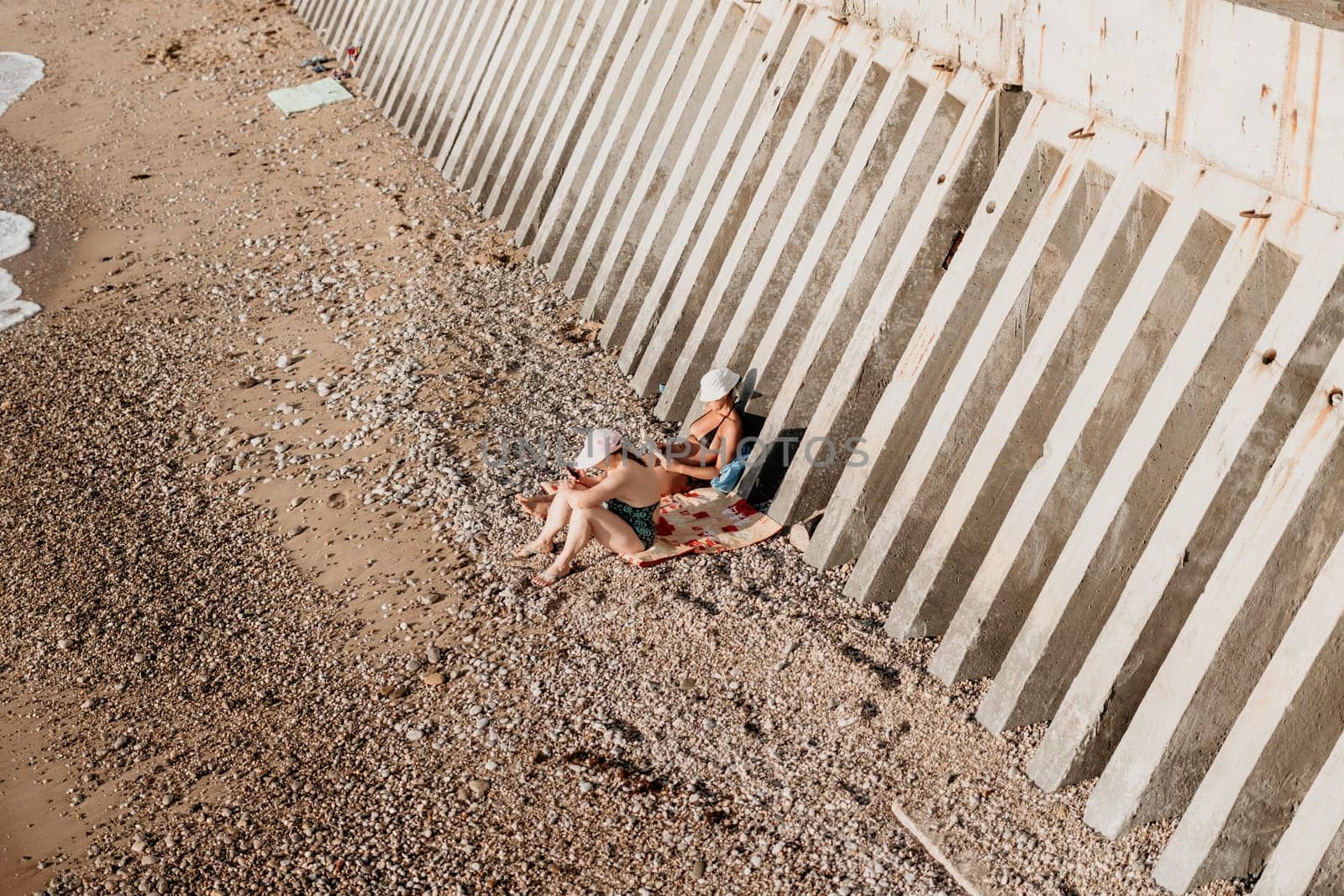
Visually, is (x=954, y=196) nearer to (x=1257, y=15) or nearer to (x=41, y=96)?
(x=1257, y=15)

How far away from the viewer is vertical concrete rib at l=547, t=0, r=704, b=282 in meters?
11.4

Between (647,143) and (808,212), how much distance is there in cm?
260

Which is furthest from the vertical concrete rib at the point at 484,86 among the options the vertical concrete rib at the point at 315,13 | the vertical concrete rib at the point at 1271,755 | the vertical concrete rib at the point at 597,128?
the vertical concrete rib at the point at 1271,755

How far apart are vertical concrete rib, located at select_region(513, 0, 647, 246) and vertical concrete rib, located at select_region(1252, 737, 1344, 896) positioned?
28.0 feet

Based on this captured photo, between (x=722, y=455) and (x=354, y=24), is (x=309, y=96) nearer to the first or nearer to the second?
(x=354, y=24)

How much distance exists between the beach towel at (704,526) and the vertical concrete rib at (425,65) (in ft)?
27.3

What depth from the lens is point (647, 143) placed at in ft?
37.4

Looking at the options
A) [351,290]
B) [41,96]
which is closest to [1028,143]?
[351,290]

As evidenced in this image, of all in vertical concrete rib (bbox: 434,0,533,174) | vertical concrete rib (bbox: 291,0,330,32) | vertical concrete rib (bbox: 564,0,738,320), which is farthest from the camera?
vertical concrete rib (bbox: 291,0,330,32)

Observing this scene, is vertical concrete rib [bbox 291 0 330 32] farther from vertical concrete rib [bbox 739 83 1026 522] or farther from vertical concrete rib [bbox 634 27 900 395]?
vertical concrete rib [bbox 739 83 1026 522]

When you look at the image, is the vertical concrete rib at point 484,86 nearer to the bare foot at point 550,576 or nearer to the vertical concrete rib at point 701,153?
the vertical concrete rib at point 701,153

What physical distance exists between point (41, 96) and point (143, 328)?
7.64m

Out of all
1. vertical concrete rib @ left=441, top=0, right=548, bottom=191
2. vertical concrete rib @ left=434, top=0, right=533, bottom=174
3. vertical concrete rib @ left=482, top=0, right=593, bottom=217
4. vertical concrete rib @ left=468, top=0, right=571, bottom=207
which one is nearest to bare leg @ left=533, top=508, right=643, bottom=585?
vertical concrete rib @ left=482, top=0, right=593, bottom=217

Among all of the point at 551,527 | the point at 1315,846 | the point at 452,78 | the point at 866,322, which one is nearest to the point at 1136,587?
the point at 1315,846
